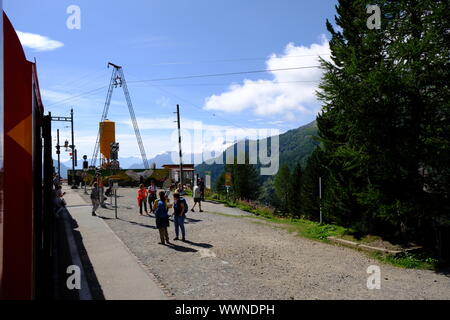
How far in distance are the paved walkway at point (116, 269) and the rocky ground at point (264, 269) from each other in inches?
14.3

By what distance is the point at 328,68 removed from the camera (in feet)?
39.8

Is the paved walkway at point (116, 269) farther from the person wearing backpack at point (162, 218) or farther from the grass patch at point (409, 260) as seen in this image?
the grass patch at point (409, 260)

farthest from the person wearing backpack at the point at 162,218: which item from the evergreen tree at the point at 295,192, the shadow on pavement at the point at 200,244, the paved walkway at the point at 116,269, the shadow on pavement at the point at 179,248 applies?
the evergreen tree at the point at 295,192

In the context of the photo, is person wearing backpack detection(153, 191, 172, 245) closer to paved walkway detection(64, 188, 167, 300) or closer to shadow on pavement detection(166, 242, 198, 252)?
shadow on pavement detection(166, 242, 198, 252)

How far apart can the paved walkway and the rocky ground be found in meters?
0.36

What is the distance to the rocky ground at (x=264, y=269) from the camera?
23.2 ft

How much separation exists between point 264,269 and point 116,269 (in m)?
3.80

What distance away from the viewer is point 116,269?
26.7 feet

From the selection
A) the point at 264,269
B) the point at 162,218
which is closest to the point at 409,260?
the point at 264,269

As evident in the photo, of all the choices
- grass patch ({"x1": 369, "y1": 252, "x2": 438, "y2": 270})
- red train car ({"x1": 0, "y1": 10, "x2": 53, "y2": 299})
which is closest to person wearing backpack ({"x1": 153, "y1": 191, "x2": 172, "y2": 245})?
red train car ({"x1": 0, "y1": 10, "x2": 53, "y2": 299})

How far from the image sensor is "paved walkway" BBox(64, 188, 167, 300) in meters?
6.53
